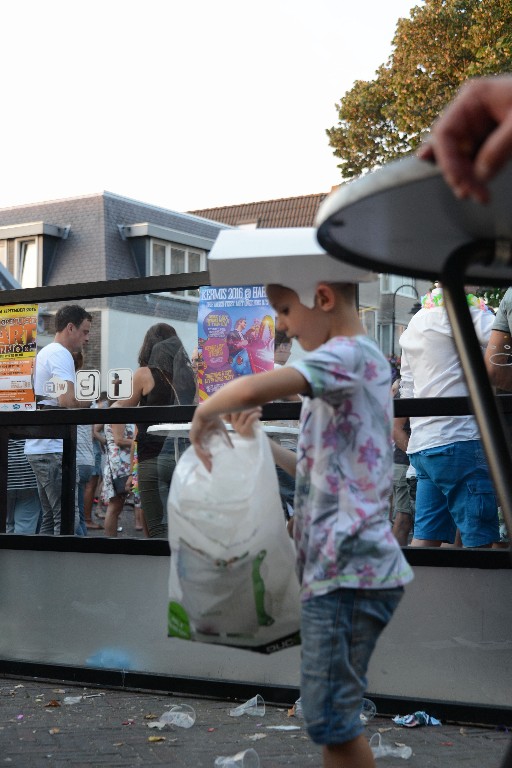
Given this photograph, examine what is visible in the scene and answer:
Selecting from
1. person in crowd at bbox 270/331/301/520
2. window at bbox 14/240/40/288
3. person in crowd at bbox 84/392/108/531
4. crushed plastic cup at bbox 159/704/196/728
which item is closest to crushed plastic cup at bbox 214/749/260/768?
crushed plastic cup at bbox 159/704/196/728

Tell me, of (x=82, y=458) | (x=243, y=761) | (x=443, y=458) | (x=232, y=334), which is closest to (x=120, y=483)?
(x=82, y=458)

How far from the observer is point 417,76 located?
19.2m

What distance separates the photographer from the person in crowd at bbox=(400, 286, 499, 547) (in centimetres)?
457

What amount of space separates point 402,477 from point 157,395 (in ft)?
4.27

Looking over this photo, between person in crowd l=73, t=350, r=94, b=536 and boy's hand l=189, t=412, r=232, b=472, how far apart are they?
2.78 meters

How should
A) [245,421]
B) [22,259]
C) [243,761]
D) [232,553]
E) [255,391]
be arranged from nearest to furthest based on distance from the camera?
[255,391], [232,553], [245,421], [243,761], [22,259]

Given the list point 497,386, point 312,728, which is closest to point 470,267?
point 312,728

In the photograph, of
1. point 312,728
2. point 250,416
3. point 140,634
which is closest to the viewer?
point 312,728

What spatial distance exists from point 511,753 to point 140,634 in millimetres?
3470

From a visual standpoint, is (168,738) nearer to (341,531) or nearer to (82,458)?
(82,458)

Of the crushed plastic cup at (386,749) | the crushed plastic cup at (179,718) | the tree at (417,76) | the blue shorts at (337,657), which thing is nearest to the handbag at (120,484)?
the crushed plastic cup at (179,718)

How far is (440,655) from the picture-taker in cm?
439

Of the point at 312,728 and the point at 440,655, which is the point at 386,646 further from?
the point at 312,728

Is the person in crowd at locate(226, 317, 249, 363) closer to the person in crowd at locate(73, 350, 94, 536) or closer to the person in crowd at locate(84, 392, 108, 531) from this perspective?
the person in crowd at locate(84, 392, 108, 531)
